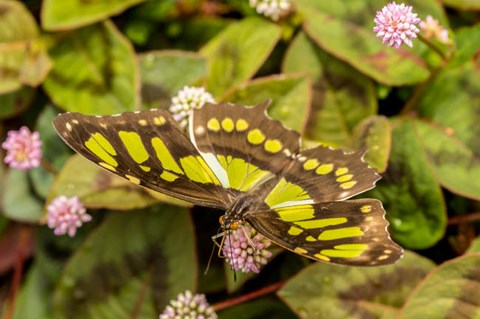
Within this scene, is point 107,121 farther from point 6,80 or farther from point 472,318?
point 472,318

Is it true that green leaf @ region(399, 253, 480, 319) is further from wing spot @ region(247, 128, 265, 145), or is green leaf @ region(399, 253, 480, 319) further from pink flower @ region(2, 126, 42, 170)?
pink flower @ region(2, 126, 42, 170)

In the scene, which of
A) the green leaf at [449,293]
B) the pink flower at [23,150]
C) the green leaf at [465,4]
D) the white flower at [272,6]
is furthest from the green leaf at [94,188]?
the green leaf at [465,4]

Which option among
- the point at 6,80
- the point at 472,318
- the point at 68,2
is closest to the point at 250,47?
the point at 68,2

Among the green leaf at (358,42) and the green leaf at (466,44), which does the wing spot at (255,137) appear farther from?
the green leaf at (466,44)

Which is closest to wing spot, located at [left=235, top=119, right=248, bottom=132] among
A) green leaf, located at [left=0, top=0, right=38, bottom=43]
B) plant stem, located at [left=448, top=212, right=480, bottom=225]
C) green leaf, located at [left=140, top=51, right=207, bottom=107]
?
green leaf, located at [left=140, top=51, right=207, bottom=107]

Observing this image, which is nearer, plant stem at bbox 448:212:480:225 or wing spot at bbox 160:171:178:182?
wing spot at bbox 160:171:178:182

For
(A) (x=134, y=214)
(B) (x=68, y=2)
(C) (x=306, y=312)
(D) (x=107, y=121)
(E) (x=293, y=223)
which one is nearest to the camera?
(E) (x=293, y=223)

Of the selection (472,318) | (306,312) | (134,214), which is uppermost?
(472,318)
